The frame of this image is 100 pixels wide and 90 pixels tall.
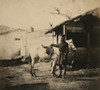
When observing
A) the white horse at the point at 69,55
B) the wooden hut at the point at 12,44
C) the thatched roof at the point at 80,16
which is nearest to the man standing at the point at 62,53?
the white horse at the point at 69,55

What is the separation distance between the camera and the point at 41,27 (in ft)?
7.47

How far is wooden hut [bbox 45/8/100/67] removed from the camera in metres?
2.31

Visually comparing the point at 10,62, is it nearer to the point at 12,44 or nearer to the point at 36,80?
the point at 12,44

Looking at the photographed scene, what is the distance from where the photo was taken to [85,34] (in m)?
2.38

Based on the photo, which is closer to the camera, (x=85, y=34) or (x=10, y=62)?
(x=10, y=62)

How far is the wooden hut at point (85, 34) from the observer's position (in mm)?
2312

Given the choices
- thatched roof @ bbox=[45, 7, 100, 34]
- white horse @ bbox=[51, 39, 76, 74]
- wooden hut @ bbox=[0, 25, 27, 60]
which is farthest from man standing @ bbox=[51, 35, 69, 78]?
wooden hut @ bbox=[0, 25, 27, 60]

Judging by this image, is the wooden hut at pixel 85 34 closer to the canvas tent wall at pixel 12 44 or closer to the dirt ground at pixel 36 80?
the dirt ground at pixel 36 80

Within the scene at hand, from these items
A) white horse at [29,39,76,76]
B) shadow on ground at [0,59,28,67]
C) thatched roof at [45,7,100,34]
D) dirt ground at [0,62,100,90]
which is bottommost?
dirt ground at [0,62,100,90]

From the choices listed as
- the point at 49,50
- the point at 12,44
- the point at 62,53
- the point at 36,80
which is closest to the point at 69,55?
the point at 62,53

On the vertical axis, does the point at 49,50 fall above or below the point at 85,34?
below

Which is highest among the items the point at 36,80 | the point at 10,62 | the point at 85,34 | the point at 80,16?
the point at 80,16

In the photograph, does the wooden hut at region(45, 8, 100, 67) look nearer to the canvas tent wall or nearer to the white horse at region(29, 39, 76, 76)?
the white horse at region(29, 39, 76, 76)

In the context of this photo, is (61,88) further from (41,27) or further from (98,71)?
(41,27)
